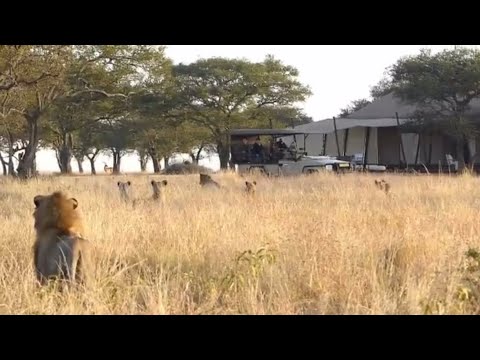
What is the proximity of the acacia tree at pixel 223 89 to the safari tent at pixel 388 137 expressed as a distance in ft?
17.8

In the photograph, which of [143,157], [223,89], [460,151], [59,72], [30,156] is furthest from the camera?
[143,157]

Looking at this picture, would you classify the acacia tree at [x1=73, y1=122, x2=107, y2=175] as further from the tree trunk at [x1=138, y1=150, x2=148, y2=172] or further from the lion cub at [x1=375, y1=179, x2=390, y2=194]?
the lion cub at [x1=375, y1=179, x2=390, y2=194]

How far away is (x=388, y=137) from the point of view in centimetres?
3675

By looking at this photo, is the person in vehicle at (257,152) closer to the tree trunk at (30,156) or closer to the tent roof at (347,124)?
the tree trunk at (30,156)

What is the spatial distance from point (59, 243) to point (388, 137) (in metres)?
33.3

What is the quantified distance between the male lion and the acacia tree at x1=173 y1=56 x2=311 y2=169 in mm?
36025

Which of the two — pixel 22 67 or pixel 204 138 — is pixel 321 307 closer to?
pixel 22 67

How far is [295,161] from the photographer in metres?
22.6

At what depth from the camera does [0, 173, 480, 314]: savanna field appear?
181 inches

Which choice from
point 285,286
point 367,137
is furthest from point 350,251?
point 367,137

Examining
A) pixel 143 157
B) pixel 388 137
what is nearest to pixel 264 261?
pixel 388 137

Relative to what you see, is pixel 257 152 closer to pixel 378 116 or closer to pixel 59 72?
pixel 59 72

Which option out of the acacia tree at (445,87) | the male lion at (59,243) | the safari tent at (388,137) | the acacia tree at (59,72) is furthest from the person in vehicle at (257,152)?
the male lion at (59,243)
